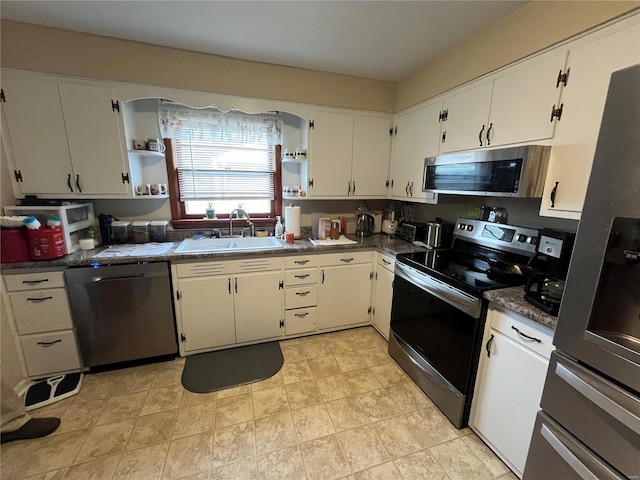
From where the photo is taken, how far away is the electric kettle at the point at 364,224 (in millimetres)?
2879

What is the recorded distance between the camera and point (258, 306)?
7.74 ft

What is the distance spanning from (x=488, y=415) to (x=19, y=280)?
312 centimetres

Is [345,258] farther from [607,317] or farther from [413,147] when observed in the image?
[607,317]

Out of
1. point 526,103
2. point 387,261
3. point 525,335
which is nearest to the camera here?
point 525,335

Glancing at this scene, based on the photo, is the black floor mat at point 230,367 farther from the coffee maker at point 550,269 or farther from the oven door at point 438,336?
the coffee maker at point 550,269

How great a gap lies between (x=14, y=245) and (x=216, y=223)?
4.55ft

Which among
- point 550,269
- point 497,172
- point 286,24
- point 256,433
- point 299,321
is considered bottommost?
point 256,433

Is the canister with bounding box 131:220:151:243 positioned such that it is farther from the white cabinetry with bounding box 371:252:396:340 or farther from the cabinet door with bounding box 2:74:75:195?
the white cabinetry with bounding box 371:252:396:340

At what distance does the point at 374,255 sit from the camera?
8.50 ft

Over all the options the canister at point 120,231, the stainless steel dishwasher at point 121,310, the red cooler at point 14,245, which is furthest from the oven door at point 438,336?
the red cooler at point 14,245

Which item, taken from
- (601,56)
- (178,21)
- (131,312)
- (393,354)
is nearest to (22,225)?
(131,312)

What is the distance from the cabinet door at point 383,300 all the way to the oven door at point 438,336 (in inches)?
7.7

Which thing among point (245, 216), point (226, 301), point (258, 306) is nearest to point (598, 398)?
point (258, 306)

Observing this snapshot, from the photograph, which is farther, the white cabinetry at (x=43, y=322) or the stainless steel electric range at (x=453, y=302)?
the white cabinetry at (x=43, y=322)
